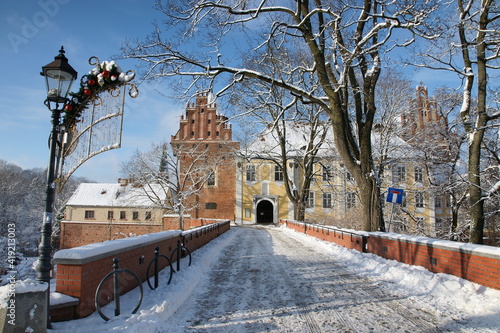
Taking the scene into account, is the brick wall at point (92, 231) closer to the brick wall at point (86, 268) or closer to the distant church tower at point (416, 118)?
the distant church tower at point (416, 118)

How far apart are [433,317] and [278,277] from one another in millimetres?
3557

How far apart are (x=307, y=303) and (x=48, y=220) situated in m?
4.07

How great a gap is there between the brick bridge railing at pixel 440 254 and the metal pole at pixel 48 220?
654 centimetres

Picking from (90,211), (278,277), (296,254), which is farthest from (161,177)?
(278,277)

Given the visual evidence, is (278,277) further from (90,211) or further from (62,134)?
(90,211)

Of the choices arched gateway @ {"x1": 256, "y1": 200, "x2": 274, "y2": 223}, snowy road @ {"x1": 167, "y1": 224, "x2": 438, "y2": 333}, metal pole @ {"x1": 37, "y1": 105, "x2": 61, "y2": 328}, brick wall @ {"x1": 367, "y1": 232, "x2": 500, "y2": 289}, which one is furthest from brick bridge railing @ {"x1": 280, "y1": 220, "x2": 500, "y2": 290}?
arched gateway @ {"x1": 256, "y1": 200, "x2": 274, "y2": 223}

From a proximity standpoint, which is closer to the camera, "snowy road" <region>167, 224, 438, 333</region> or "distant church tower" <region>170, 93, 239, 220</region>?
"snowy road" <region>167, 224, 438, 333</region>

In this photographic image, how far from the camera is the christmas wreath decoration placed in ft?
18.9

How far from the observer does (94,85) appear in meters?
5.92

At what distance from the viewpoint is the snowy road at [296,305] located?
4711 mm

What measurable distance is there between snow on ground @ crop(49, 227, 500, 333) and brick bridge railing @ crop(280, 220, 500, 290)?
216 millimetres

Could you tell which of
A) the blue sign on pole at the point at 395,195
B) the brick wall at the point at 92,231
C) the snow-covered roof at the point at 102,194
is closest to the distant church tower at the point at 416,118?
the blue sign on pole at the point at 395,195

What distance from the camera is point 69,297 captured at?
178 inches

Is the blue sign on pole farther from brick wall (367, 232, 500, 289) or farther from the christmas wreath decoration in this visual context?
the christmas wreath decoration
